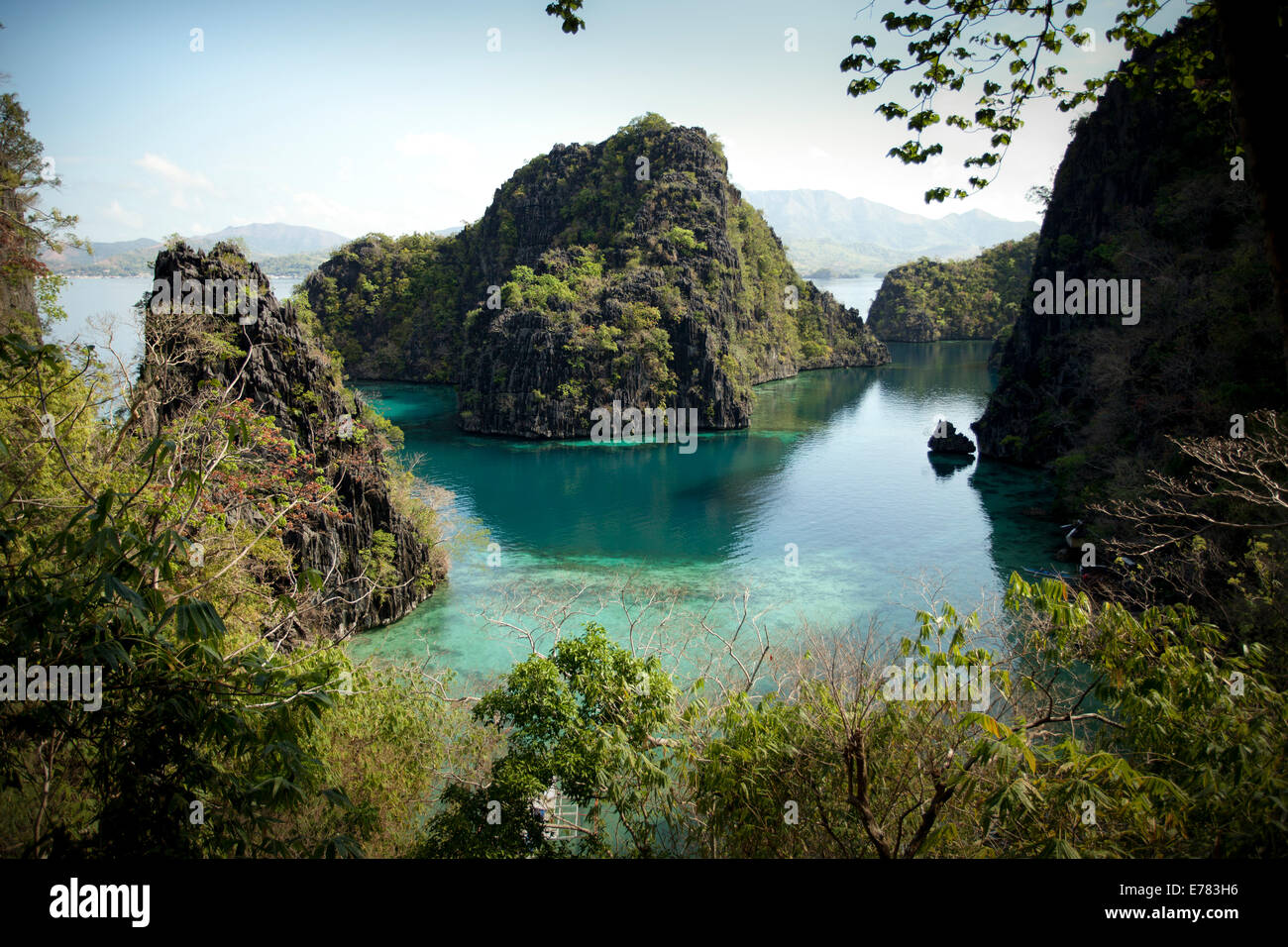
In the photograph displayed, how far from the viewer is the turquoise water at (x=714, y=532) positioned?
A: 71.4 feet

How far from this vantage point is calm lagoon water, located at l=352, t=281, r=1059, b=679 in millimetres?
22078

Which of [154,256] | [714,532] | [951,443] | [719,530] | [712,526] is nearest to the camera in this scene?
[714,532]

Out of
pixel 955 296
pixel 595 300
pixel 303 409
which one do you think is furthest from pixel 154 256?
pixel 955 296

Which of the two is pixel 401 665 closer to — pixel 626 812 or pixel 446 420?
pixel 626 812

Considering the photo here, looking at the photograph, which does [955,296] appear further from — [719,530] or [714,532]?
[714,532]

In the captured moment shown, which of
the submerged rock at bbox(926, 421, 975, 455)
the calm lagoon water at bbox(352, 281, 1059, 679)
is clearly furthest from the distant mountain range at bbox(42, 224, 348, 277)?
the submerged rock at bbox(926, 421, 975, 455)

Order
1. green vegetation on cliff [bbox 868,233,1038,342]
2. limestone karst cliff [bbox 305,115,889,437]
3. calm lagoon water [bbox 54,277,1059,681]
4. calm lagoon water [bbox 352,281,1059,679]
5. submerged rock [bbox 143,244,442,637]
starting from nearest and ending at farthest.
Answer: submerged rock [bbox 143,244,442,637]
calm lagoon water [bbox 54,277,1059,681]
calm lagoon water [bbox 352,281,1059,679]
limestone karst cliff [bbox 305,115,889,437]
green vegetation on cliff [bbox 868,233,1038,342]

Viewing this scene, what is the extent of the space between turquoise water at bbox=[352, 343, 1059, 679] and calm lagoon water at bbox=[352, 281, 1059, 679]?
10 cm

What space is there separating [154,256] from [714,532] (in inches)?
2320

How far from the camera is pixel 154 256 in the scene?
207 ft

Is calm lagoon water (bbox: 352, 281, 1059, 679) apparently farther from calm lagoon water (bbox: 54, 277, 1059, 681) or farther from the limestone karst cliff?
the limestone karst cliff

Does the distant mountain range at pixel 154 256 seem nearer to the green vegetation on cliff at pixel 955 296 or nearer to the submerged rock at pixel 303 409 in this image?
the submerged rock at pixel 303 409
